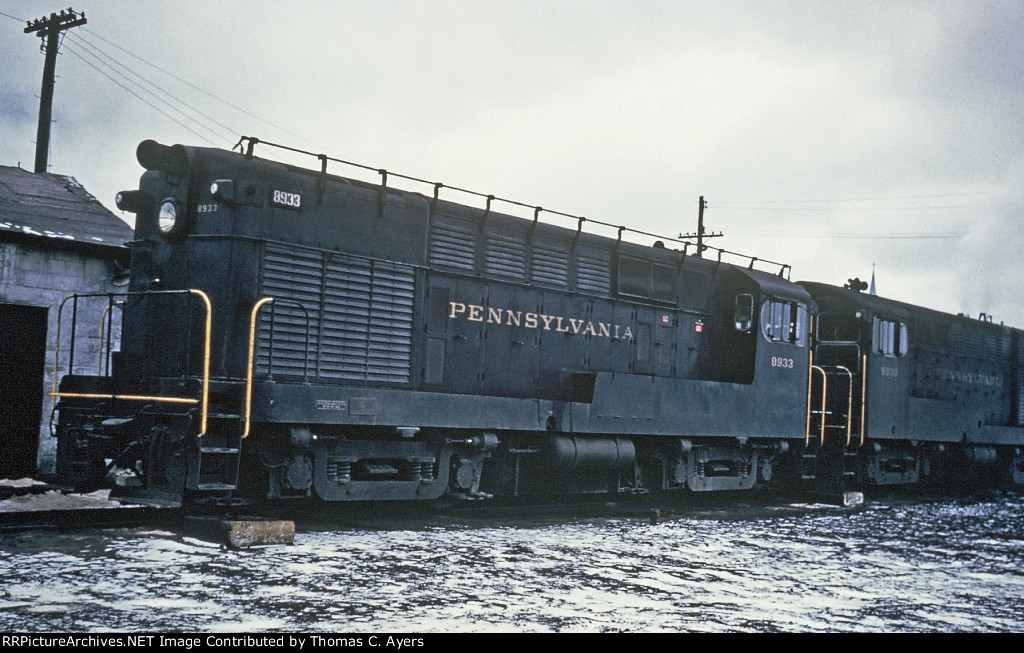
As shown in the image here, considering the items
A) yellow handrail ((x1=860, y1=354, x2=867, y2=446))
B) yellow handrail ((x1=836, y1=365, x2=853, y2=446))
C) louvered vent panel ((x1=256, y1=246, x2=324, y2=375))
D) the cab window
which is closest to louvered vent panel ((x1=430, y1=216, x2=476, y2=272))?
louvered vent panel ((x1=256, y1=246, x2=324, y2=375))

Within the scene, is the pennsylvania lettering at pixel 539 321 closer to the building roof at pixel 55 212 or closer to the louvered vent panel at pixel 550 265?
the louvered vent panel at pixel 550 265

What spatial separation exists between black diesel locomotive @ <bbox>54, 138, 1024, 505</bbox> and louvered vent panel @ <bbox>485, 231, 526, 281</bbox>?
0.09 feet

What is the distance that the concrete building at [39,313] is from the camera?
46.0 ft

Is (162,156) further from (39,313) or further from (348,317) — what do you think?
(39,313)

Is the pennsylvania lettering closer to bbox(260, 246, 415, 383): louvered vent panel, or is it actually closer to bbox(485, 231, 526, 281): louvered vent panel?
bbox(485, 231, 526, 281): louvered vent panel

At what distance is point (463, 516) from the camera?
10.4 m

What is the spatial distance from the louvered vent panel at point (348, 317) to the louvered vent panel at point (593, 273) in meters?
2.66

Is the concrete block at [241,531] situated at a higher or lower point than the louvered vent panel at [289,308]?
lower

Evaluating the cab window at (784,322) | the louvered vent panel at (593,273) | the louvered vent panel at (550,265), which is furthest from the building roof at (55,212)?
the cab window at (784,322)

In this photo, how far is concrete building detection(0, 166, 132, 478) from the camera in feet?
46.0

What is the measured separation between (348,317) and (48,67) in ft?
57.0

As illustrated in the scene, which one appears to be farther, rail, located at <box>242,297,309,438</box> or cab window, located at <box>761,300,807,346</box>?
cab window, located at <box>761,300,807,346</box>

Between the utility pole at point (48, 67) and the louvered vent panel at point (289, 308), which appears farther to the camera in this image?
the utility pole at point (48, 67)

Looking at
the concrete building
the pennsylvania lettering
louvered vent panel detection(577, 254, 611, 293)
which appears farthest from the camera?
the concrete building
